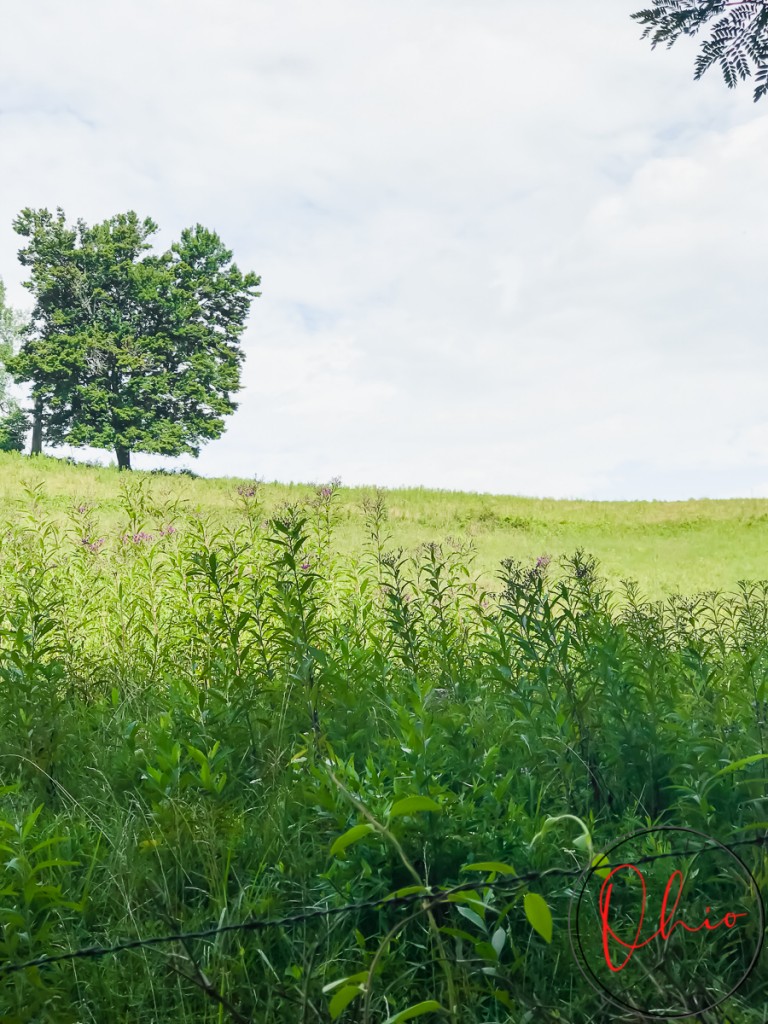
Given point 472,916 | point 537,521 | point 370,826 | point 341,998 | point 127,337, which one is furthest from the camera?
point 127,337

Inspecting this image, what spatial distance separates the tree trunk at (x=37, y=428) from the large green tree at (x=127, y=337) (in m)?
0.05

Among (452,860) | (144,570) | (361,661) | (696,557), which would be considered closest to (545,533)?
(696,557)

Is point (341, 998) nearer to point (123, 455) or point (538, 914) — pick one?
point (538, 914)

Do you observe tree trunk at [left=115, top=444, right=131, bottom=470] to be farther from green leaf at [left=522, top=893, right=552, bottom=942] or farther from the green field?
green leaf at [left=522, top=893, right=552, bottom=942]

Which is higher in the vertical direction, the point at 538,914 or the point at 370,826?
the point at 370,826

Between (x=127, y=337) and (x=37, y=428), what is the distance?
21.3ft

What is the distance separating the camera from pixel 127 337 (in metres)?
36.7

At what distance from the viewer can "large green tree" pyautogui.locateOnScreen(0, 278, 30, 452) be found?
128 feet

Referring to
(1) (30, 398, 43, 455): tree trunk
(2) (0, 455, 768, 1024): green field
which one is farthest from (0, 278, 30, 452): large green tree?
(2) (0, 455, 768, 1024): green field

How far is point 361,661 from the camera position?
4109mm

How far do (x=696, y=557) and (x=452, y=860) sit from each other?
19.8 metres

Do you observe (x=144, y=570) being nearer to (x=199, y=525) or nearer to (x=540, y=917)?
(x=199, y=525)

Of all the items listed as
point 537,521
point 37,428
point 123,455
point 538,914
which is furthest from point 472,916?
point 37,428

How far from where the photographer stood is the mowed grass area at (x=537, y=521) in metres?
17.7
